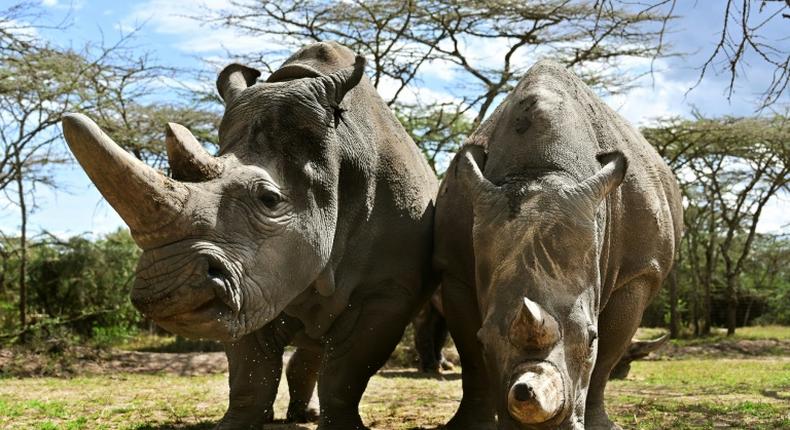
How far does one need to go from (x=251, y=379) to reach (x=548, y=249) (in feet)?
7.88

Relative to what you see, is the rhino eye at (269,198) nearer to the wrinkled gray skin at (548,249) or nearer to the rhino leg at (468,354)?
the wrinkled gray skin at (548,249)

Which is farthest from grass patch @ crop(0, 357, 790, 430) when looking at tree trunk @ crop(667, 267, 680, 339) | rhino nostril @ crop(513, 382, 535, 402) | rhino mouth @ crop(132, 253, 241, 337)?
tree trunk @ crop(667, 267, 680, 339)

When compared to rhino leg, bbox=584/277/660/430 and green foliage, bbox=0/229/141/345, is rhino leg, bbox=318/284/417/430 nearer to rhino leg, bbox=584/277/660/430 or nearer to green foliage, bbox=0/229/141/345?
rhino leg, bbox=584/277/660/430

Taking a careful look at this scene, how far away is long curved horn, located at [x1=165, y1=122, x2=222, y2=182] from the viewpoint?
455 centimetres

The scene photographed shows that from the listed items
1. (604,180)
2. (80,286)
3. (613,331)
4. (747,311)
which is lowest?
(613,331)

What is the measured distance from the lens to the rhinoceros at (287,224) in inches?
172

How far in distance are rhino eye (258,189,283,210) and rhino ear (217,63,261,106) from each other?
3.37 feet

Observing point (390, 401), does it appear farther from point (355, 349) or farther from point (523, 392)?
point (523, 392)

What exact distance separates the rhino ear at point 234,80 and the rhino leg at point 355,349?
150 centimetres

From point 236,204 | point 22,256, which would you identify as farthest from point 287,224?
point 22,256

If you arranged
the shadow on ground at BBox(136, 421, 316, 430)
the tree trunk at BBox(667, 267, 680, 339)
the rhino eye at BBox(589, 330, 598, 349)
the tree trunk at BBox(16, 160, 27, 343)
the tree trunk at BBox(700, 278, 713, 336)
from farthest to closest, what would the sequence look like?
the tree trunk at BBox(700, 278, 713, 336) → the tree trunk at BBox(667, 267, 680, 339) → the tree trunk at BBox(16, 160, 27, 343) → the shadow on ground at BBox(136, 421, 316, 430) → the rhino eye at BBox(589, 330, 598, 349)

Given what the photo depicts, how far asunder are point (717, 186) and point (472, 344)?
2517 cm

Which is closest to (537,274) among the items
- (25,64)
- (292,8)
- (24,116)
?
(25,64)

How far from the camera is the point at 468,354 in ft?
20.2
